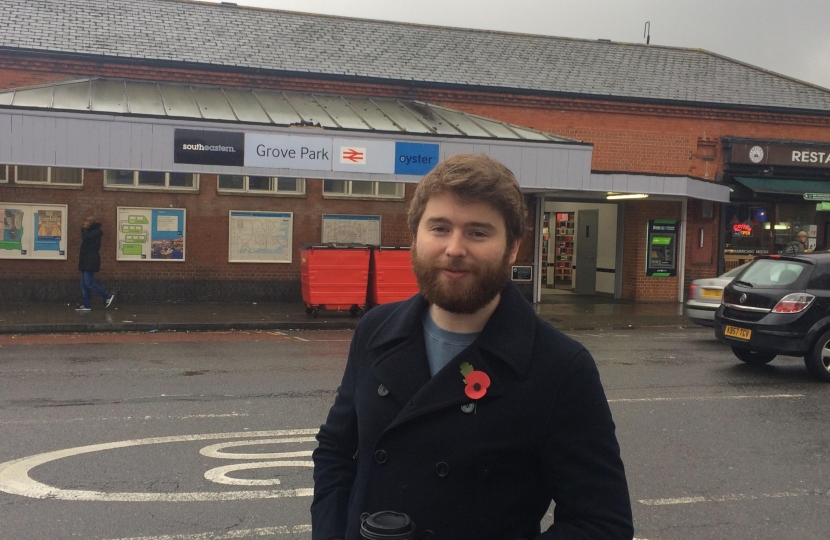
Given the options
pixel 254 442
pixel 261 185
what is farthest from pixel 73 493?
pixel 261 185

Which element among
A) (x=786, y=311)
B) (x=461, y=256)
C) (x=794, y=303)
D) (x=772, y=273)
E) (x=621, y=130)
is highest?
(x=621, y=130)

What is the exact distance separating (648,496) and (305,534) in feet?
7.98

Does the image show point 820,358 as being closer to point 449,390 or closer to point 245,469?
point 245,469

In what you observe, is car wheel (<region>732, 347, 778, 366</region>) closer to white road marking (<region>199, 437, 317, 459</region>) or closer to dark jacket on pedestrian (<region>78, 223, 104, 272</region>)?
white road marking (<region>199, 437, 317, 459</region>)

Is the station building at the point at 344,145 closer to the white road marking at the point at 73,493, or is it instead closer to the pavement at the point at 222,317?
the pavement at the point at 222,317

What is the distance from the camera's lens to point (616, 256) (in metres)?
22.7

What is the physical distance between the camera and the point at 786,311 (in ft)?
34.7

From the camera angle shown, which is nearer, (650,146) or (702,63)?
(650,146)

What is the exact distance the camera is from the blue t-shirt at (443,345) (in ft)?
7.41

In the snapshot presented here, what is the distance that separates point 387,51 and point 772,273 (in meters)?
13.5

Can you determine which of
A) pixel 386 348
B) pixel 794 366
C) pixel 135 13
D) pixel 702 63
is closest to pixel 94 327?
pixel 135 13

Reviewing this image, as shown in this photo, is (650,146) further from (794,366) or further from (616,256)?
(794,366)

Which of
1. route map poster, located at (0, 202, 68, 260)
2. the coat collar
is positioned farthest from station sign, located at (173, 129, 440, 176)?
the coat collar

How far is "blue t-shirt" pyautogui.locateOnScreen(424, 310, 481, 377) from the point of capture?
2.26m
